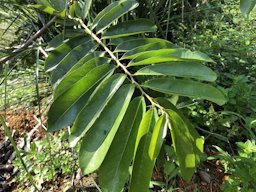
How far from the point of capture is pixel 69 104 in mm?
797

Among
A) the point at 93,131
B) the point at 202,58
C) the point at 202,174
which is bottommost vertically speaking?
the point at 202,174

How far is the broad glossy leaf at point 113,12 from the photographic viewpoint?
1.03 m

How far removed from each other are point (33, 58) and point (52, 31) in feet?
0.54

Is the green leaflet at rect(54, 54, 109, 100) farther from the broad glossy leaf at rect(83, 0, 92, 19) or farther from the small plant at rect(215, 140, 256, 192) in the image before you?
the small plant at rect(215, 140, 256, 192)

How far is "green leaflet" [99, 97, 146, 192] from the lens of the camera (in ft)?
2.40

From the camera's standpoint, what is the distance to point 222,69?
Result: 186 centimetres

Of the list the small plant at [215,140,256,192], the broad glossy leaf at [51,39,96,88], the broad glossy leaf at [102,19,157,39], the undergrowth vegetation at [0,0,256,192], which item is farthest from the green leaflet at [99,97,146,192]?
the small plant at [215,140,256,192]

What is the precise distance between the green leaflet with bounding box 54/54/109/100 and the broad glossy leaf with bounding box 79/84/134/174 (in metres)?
0.11

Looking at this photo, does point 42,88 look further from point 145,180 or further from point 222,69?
point 145,180

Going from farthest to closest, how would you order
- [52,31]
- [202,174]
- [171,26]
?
[171,26]
[52,31]
[202,174]

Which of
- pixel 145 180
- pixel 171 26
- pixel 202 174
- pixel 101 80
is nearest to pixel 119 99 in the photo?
pixel 101 80

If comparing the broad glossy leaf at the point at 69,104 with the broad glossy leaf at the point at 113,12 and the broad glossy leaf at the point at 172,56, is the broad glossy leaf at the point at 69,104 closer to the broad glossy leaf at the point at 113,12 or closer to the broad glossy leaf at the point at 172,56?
the broad glossy leaf at the point at 172,56

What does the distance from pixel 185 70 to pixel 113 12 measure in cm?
36

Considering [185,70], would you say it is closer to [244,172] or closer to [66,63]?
[66,63]
